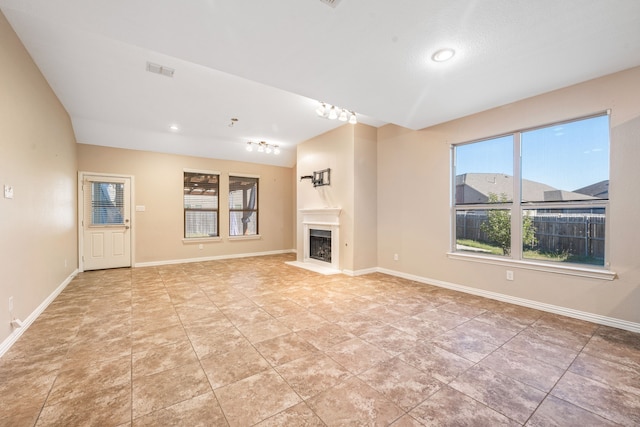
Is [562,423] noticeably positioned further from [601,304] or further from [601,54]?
[601,54]

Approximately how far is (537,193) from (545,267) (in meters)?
0.91

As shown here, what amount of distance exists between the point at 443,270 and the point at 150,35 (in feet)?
14.7

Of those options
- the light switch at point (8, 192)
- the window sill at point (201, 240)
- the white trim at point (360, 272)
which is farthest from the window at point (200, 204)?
the light switch at point (8, 192)

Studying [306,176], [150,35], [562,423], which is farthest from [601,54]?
[306,176]

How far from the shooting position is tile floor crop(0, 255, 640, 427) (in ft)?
4.86

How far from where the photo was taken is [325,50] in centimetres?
229

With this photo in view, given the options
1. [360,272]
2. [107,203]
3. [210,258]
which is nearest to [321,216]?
[360,272]

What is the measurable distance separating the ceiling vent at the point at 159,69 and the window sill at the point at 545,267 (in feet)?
14.7

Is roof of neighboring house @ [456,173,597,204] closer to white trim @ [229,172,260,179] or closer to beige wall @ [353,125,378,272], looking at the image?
beige wall @ [353,125,378,272]

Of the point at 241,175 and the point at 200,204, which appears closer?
the point at 200,204

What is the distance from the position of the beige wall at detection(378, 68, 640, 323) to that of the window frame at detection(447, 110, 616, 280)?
0.22 ft

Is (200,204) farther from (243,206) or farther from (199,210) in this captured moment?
(243,206)

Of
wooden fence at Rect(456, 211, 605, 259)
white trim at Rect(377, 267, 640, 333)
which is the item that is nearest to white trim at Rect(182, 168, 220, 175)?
white trim at Rect(377, 267, 640, 333)

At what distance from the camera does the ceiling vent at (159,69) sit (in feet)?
9.47
